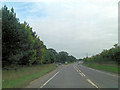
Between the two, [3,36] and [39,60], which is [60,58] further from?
[3,36]

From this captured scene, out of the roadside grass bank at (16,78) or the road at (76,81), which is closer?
the roadside grass bank at (16,78)

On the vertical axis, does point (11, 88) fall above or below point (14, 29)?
below

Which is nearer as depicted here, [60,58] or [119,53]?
[119,53]

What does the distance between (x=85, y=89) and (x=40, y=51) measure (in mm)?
35236

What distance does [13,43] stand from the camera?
21109mm

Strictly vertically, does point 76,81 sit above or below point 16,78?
below

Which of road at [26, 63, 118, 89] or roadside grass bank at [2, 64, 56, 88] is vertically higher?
roadside grass bank at [2, 64, 56, 88]

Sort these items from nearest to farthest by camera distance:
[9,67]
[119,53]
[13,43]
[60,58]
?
[13,43]
[9,67]
[119,53]
[60,58]

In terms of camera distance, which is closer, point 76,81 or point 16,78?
point 76,81

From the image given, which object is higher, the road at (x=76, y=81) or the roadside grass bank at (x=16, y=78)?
the roadside grass bank at (x=16, y=78)

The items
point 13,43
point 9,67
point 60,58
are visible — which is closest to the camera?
point 13,43

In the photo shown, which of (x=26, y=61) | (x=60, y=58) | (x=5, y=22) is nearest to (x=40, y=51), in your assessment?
(x=26, y=61)

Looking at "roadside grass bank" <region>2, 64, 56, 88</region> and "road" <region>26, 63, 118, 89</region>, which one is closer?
"roadside grass bank" <region>2, 64, 56, 88</region>

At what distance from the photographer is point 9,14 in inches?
801
